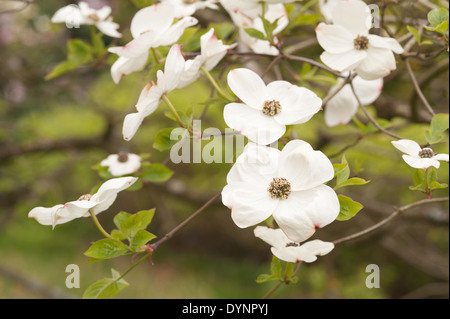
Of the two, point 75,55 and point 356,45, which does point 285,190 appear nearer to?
point 356,45

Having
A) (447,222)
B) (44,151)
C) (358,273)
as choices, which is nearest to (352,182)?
(447,222)

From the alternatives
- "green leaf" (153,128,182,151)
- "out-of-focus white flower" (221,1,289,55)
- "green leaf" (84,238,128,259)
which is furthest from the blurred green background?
"green leaf" (84,238,128,259)

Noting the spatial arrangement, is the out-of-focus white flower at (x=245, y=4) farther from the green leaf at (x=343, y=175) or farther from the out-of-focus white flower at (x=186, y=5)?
the green leaf at (x=343, y=175)

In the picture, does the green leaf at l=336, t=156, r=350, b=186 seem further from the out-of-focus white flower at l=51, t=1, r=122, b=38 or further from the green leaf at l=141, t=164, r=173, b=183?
the out-of-focus white flower at l=51, t=1, r=122, b=38

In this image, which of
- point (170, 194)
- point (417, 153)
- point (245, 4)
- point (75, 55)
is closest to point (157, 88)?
point (245, 4)

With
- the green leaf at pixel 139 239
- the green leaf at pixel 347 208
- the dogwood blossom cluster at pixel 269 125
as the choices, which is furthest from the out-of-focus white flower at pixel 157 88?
the green leaf at pixel 347 208
